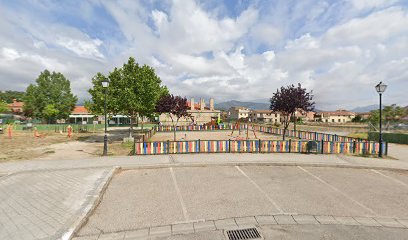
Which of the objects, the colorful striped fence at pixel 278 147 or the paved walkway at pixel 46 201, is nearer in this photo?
the paved walkway at pixel 46 201

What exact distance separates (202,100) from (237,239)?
6409 centimetres

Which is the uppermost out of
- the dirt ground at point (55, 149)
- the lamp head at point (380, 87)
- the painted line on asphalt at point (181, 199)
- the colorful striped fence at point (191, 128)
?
the lamp head at point (380, 87)

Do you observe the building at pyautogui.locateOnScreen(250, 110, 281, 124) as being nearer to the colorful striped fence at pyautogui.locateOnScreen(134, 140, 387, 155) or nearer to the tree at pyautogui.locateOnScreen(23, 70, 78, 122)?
the tree at pyautogui.locateOnScreen(23, 70, 78, 122)

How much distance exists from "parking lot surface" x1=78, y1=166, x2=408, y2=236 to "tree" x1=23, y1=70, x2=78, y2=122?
162 ft

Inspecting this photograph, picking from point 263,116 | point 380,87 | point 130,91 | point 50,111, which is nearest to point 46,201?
point 130,91

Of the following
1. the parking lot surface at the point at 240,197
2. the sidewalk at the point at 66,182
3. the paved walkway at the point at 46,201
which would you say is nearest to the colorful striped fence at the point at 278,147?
the sidewalk at the point at 66,182

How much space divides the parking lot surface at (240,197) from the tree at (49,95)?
49243 millimetres

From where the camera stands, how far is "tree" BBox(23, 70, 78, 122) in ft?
153

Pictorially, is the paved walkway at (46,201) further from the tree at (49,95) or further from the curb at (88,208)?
the tree at (49,95)

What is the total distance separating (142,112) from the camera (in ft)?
71.4

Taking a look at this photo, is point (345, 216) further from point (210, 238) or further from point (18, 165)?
point (18, 165)

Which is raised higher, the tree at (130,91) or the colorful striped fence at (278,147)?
the tree at (130,91)

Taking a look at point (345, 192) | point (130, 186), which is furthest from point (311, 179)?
point (130, 186)

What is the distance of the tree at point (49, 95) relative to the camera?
46656mm
